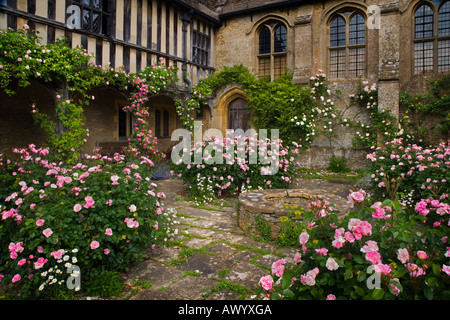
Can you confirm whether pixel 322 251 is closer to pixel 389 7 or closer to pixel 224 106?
pixel 389 7

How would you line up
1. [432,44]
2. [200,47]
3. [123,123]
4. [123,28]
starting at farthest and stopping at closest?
[200,47]
[123,123]
[432,44]
[123,28]

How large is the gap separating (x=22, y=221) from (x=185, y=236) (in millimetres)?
1968

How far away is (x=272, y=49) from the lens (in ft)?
39.9

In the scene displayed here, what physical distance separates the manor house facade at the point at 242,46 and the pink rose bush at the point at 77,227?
5.43 meters

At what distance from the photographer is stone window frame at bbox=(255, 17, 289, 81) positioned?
1198 cm

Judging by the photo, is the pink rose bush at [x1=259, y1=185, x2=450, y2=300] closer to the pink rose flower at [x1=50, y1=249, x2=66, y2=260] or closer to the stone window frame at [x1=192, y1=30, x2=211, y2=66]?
the pink rose flower at [x1=50, y1=249, x2=66, y2=260]

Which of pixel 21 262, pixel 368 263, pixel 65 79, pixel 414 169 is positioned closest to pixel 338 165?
pixel 414 169

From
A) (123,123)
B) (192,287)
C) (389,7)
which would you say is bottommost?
(192,287)

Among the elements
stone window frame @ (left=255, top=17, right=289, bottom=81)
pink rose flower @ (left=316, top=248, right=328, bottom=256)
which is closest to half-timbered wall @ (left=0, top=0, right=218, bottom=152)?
stone window frame @ (left=255, top=17, right=289, bottom=81)

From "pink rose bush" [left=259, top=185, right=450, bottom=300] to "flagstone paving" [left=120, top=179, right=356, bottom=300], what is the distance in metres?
1.04

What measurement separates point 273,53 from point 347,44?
9.03 ft

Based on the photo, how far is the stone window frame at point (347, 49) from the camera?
10602 millimetres
